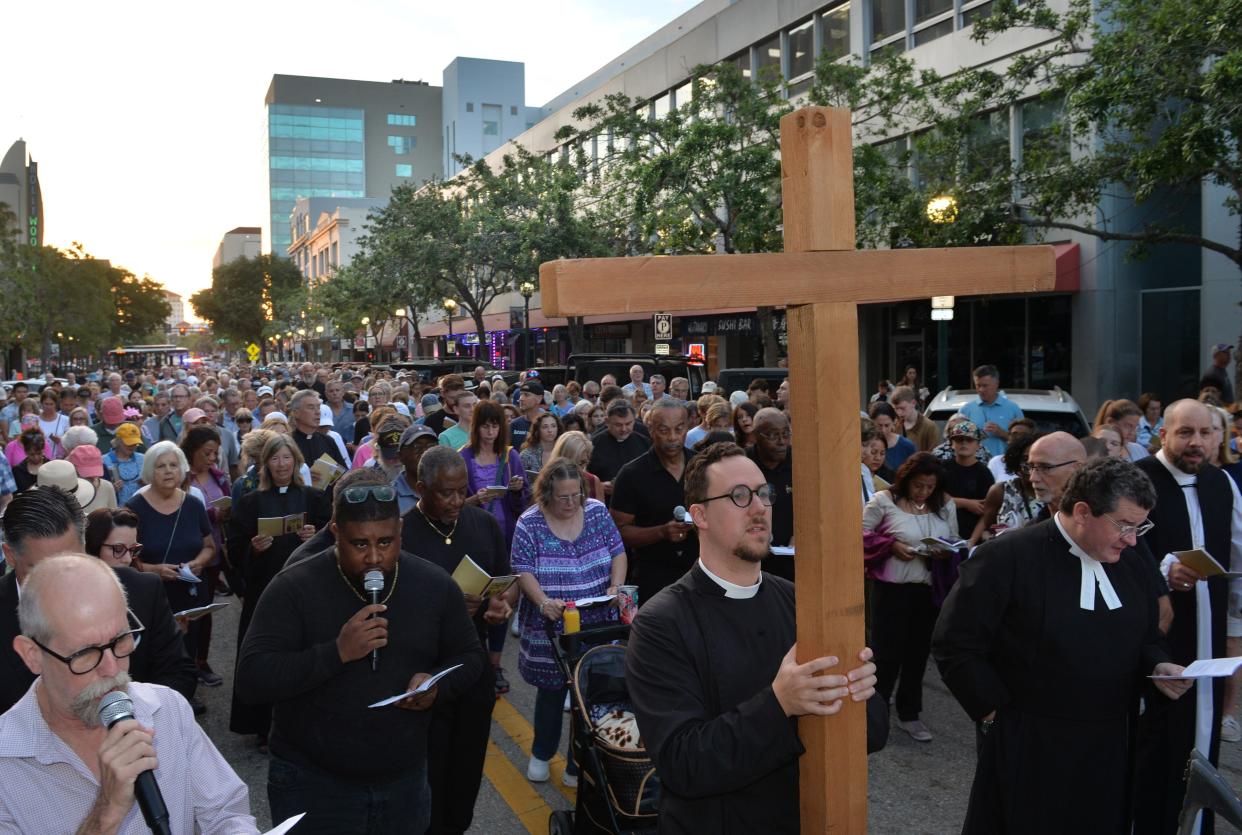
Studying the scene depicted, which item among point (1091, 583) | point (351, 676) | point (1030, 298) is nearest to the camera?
point (351, 676)

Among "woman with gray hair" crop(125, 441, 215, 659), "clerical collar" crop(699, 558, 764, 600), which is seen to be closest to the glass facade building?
"woman with gray hair" crop(125, 441, 215, 659)

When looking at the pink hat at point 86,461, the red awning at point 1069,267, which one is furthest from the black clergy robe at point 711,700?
the red awning at point 1069,267

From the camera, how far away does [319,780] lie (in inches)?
145

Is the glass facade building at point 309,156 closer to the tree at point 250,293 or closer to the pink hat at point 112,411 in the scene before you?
the tree at point 250,293

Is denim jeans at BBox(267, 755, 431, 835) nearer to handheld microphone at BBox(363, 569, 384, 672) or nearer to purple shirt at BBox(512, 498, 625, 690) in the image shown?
handheld microphone at BBox(363, 569, 384, 672)

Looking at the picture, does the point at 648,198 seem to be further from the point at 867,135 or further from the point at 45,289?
the point at 45,289

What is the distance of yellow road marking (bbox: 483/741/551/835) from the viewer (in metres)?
5.59

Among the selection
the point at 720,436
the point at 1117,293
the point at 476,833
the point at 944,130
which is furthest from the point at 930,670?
the point at 1117,293

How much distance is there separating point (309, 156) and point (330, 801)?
489 feet

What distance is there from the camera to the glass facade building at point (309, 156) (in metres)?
140

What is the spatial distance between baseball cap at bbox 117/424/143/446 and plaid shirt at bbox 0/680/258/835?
770cm

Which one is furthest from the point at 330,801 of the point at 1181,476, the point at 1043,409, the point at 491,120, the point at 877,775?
the point at 491,120

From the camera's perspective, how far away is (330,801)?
3.68 m

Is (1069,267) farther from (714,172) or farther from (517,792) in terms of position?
(517,792)
